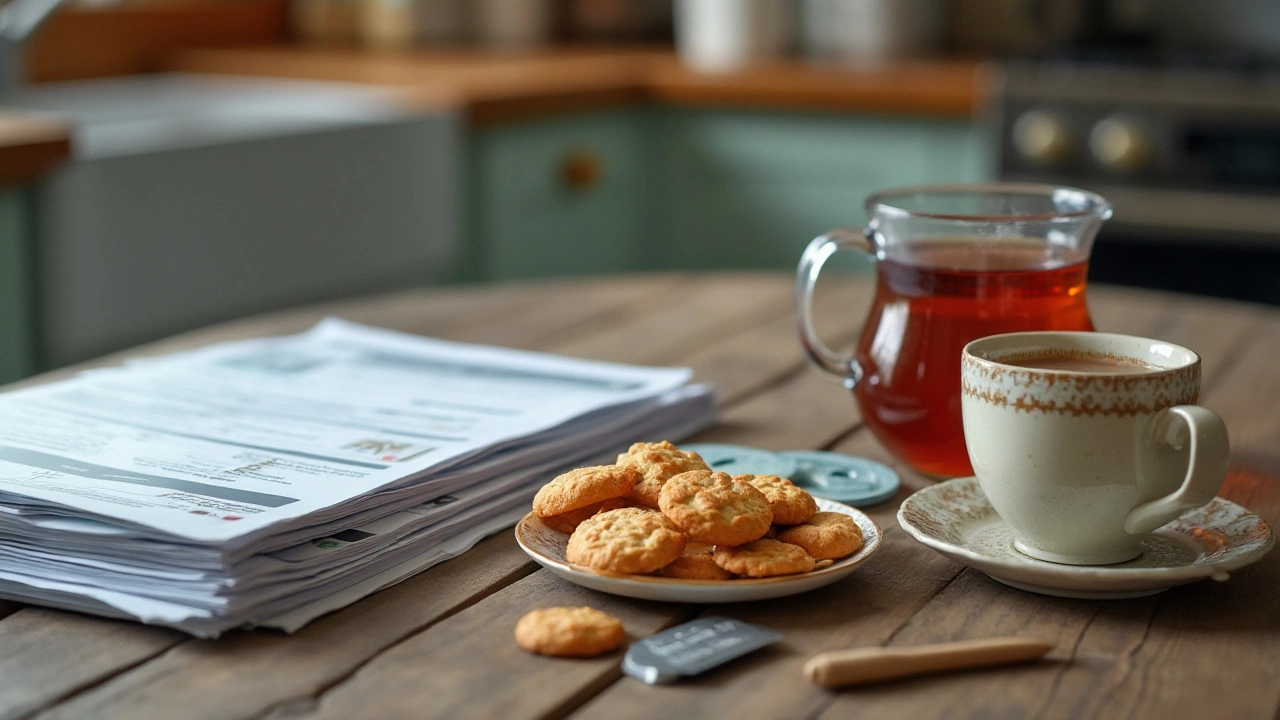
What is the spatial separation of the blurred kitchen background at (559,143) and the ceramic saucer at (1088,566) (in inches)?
53.4

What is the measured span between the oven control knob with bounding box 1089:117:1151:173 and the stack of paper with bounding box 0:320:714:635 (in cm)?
158

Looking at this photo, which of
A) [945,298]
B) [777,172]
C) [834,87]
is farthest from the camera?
[777,172]

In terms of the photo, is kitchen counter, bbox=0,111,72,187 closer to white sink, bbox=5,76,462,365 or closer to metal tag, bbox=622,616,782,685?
white sink, bbox=5,76,462,365

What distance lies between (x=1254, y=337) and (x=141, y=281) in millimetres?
1418

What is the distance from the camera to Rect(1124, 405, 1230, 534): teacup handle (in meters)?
0.64

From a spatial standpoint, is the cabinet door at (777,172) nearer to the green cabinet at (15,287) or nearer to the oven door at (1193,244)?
the oven door at (1193,244)

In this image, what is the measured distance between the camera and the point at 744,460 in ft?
2.89

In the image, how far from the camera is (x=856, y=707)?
57 centimetres

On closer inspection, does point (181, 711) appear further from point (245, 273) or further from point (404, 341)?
point (245, 273)

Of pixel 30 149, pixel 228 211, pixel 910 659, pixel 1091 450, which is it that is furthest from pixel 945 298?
pixel 228 211

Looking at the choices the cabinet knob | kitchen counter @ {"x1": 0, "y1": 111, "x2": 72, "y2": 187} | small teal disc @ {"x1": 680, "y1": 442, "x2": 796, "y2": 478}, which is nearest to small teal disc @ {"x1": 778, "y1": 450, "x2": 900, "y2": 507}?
small teal disc @ {"x1": 680, "y1": 442, "x2": 796, "y2": 478}

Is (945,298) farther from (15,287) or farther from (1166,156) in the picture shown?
(1166,156)

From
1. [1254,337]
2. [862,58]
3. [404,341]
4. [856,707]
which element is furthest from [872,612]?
[862,58]

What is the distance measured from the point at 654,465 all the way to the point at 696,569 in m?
0.08
